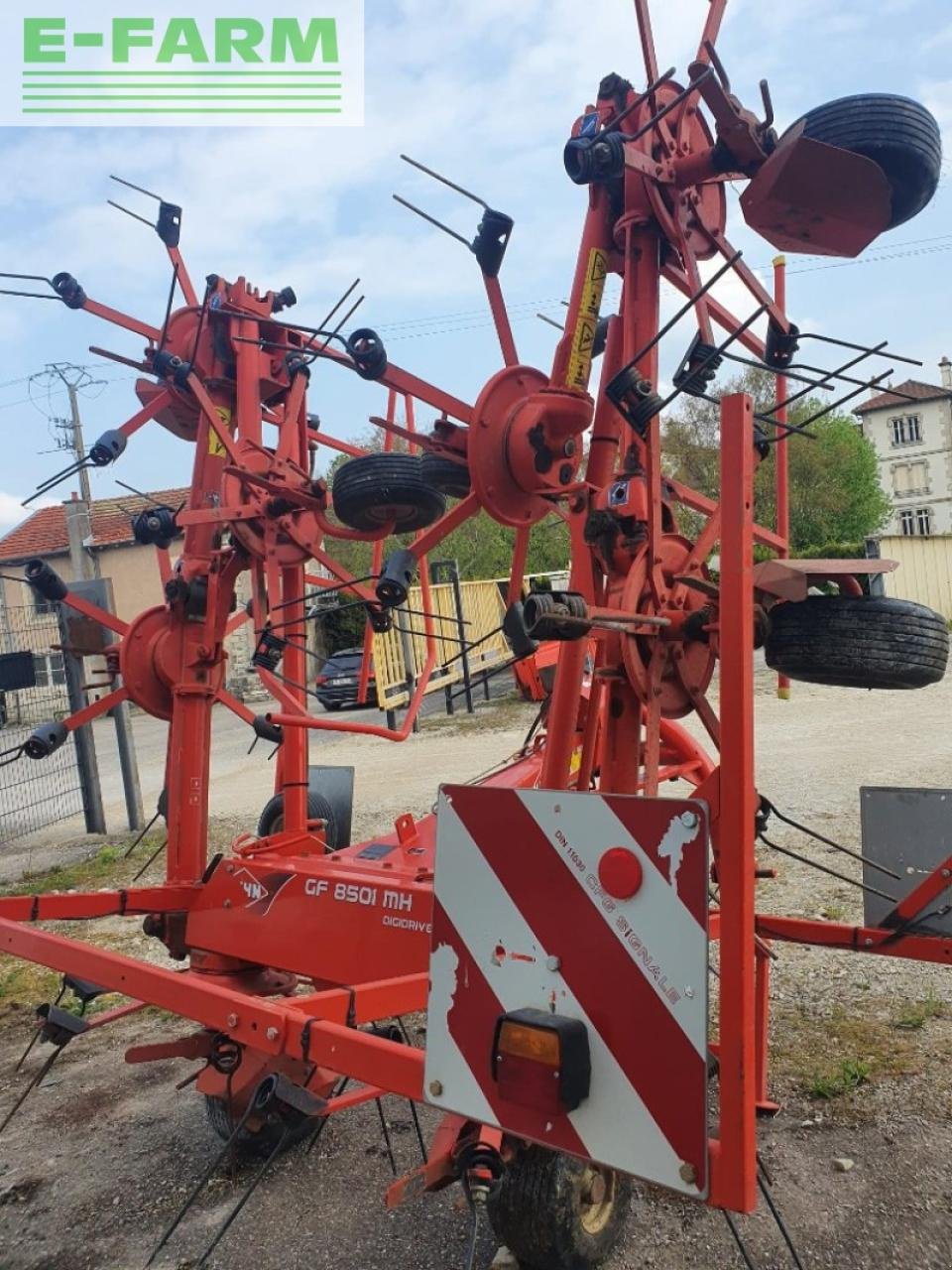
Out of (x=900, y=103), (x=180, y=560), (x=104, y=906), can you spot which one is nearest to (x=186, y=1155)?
(x=104, y=906)

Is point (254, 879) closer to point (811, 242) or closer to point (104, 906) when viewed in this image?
point (104, 906)

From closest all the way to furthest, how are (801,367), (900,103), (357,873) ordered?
(900,103) < (801,367) < (357,873)

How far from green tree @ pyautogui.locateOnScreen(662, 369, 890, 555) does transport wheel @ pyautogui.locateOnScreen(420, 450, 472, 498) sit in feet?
72.2

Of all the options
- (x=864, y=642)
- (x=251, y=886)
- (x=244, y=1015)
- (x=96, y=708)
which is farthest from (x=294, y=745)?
(x=864, y=642)

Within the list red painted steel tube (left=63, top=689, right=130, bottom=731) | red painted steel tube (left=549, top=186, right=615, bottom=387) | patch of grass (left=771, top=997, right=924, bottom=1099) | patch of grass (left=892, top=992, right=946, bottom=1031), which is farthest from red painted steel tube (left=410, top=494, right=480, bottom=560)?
patch of grass (left=892, top=992, right=946, bottom=1031)

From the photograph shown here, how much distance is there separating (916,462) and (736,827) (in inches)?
2343

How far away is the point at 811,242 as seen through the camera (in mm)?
3076

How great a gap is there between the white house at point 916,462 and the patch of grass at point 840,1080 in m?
54.5

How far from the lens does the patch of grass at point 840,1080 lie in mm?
3596

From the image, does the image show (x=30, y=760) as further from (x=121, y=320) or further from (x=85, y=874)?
(x=121, y=320)

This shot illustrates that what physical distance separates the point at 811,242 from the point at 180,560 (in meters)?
2.80

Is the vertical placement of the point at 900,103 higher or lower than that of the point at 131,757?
higher

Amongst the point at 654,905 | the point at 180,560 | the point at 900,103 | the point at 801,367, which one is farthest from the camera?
the point at 180,560

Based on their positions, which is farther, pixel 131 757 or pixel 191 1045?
Answer: pixel 131 757
